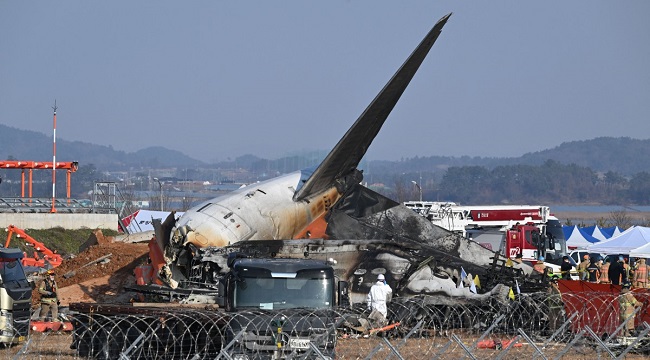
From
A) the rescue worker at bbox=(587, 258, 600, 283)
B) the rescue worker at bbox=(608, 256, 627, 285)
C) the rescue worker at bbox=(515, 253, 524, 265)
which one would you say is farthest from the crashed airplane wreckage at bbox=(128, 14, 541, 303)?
the rescue worker at bbox=(587, 258, 600, 283)

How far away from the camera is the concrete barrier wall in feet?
184

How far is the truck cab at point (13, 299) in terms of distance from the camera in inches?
849

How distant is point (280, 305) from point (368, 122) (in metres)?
15.0

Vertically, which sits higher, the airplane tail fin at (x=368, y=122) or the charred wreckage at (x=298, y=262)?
the airplane tail fin at (x=368, y=122)

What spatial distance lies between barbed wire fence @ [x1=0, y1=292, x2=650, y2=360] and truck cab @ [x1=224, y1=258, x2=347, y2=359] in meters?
0.03

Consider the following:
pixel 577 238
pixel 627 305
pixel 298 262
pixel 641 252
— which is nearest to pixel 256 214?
pixel 298 262

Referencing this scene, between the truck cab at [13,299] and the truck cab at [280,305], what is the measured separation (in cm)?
529

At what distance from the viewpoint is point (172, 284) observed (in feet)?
81.8

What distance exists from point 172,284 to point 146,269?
3484mm

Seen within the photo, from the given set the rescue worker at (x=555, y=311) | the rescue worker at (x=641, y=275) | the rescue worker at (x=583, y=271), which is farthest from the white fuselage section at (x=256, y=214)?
the rescue worker at (x=641, y=275)

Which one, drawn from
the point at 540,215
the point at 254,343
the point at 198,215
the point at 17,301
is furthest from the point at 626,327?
the point at 540,215

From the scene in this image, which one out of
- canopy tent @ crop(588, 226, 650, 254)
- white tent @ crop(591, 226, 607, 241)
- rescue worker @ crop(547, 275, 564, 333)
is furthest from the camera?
white tent @ crop(591, 226, 607, 241)

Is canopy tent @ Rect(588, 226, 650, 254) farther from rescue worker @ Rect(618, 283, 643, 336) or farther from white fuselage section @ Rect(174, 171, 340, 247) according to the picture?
rescue worker @ Rect(618, 283, 643, 336)

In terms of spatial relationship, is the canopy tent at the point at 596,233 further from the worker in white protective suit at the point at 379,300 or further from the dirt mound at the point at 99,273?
the worker in white protective suit at the point at 379,300
